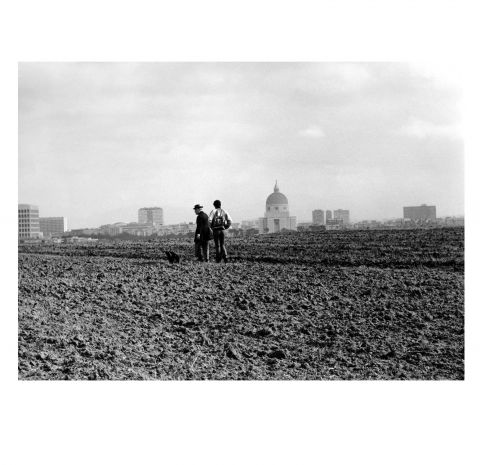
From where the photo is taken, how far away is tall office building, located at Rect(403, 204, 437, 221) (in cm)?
684

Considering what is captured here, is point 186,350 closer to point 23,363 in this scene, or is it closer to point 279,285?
point 23,363

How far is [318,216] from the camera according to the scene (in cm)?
709

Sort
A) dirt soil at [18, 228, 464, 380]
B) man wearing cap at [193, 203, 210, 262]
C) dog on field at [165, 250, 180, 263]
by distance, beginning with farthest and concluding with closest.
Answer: dog on field at [165, 250, 180, 263] → man wearing cap at [193, 203, 210, 262] → dirt soil at [18, 228, 464, 380]

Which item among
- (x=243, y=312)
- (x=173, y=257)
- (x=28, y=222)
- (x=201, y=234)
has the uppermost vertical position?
(x=28, y=222)

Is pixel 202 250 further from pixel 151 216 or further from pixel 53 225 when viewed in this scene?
pixel 53 225

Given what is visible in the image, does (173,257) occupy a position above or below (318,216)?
below

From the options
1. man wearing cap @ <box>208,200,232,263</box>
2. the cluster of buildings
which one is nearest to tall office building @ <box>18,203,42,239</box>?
the cluster of buildings

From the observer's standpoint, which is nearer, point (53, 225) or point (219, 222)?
Result: point (53, 225)

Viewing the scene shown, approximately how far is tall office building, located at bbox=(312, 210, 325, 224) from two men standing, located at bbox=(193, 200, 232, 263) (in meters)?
1.02

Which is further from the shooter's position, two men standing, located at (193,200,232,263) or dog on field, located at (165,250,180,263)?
dog on field, located at (165,250,180,263)

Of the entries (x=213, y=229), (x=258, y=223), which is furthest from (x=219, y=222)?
A: (x=258, y=223)

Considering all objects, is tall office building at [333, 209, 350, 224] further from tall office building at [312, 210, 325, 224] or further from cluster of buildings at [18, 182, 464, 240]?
tall office building at [312, 210, 325, 224]

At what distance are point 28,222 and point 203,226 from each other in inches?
81.1

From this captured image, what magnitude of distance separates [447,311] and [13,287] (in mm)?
4733
